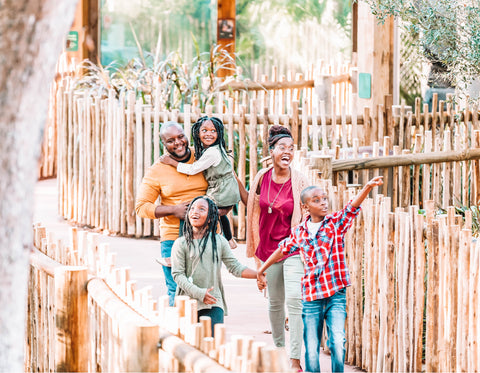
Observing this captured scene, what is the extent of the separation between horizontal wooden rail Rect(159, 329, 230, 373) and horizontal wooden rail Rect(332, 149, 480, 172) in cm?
360

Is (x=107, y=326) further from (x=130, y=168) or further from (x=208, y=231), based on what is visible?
(x=130, y=168)

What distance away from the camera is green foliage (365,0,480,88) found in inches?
320

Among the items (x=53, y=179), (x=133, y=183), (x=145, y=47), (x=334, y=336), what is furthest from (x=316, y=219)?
(x=145, y=47)

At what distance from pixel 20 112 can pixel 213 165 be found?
309 cm

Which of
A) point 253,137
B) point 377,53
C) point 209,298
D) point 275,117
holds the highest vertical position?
point 377,53

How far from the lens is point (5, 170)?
336 centimetres

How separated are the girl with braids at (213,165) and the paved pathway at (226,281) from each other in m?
0.81

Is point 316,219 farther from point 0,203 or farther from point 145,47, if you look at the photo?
point 145,47

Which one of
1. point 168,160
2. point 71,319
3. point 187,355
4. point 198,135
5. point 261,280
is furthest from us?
point 198,135

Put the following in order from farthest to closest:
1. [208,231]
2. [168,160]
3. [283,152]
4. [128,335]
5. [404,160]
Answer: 1. [404,160]
2. [168,160]
3. [283,152]
4. [208,231]
5. [128,335]

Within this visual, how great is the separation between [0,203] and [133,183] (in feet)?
24.0

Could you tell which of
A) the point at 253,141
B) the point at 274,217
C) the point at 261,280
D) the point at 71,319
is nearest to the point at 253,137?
the point at 253,141

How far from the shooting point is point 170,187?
6.29 metres

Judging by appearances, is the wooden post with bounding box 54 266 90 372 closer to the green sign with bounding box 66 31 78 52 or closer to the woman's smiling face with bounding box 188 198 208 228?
the woman's smiling face with bounding box 188 198 208 228
